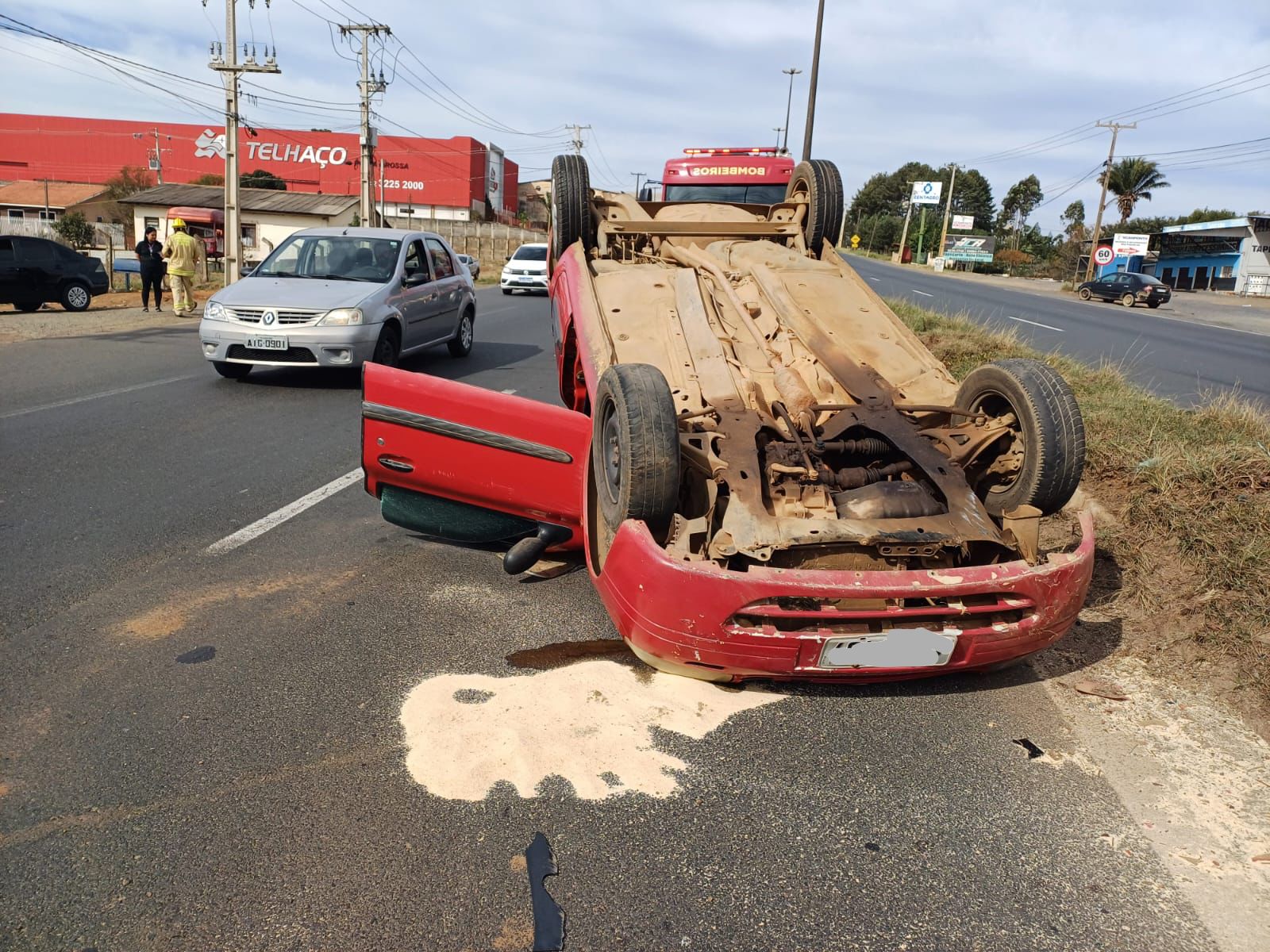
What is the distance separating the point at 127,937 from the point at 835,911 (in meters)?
1.73

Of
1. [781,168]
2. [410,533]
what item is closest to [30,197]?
[781,168]

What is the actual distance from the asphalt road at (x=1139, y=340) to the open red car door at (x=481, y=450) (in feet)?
23.2

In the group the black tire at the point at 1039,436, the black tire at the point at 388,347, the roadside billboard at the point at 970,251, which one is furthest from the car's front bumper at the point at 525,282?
the roadside billboard at the point at 970,251

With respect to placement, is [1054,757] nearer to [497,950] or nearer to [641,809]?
[641,809]

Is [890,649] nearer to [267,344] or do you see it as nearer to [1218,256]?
[267,344]

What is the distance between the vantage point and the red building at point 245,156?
65.1 metres

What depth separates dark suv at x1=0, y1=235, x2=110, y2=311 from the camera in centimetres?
1593

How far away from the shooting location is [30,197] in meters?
59.6

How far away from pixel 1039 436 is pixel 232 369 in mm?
8383

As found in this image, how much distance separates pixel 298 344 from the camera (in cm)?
881

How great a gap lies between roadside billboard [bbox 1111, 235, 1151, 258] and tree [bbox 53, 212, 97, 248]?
5601 cm

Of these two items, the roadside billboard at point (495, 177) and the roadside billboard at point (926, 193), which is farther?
the roadside billboard at point (926, 193)

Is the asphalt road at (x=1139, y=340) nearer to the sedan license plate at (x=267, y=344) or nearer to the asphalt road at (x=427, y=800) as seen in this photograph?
the asphalt road at (x=427, y=800)

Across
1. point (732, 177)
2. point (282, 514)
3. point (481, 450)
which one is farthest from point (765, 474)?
point (732, 177)
